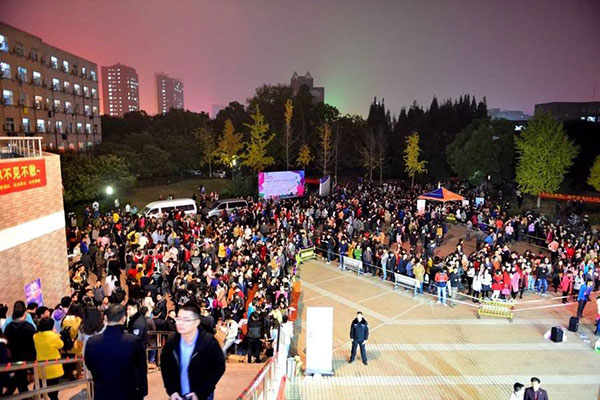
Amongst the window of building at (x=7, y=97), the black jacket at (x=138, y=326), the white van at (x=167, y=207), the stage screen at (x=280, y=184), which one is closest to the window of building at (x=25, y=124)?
the window of building at (x=7, y=97)

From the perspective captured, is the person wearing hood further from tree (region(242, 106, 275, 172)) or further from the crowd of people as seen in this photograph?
tree (region(242, 106, 275, 172))

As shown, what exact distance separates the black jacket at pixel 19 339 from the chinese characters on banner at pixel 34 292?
5.42 metres

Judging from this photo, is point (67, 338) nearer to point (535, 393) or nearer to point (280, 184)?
point (535, 393)

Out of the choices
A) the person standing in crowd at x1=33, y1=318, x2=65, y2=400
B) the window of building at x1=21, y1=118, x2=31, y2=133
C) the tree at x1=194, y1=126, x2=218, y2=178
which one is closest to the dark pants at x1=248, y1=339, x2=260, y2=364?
the person standing in crowd at x1=33, y1=318, x2=65, y2=400

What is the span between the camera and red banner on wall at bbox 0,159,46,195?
395 inches

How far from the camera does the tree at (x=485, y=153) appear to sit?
40.1 meters

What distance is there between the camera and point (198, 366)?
10.9 ft

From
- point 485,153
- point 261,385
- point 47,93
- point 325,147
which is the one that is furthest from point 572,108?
point 261,385

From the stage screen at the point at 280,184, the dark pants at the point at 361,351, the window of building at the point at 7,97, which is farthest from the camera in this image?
the window of building at the point at 7,97

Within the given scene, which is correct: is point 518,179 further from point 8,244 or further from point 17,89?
point 17,89

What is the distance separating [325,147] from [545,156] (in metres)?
20.4

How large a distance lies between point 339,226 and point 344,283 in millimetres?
6654

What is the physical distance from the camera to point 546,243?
71.1 feet

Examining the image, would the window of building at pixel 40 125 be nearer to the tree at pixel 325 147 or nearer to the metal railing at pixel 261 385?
the tree at pixel 325 147
